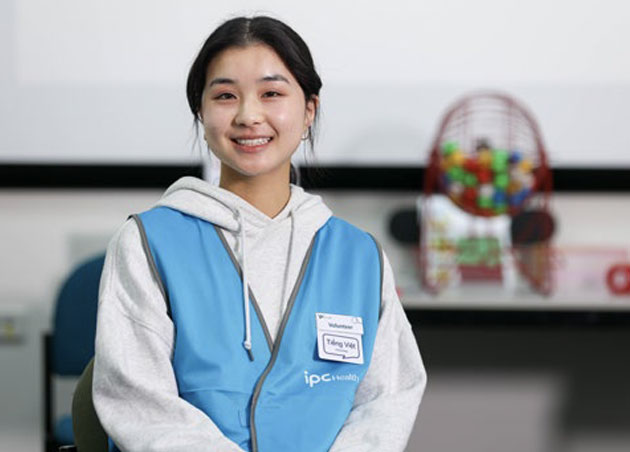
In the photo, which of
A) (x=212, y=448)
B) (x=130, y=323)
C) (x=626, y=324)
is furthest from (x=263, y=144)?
(x=626, y=324)

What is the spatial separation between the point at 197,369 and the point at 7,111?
169 cm

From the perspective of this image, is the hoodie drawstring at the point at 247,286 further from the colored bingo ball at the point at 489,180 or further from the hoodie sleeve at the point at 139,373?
the colored bingo ball at the point at 489,180

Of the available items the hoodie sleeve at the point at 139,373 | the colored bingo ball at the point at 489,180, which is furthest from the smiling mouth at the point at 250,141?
the colored bingo ball at the point at 489,180

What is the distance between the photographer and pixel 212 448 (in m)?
1.15

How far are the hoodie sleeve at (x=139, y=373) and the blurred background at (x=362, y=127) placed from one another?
138 cm

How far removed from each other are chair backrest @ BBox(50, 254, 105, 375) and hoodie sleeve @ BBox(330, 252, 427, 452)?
1128 millimetres

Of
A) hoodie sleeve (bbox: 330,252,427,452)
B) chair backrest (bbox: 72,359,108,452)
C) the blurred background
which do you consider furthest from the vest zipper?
the blurred background

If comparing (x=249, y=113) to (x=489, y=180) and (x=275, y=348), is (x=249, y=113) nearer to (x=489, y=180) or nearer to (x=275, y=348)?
(x=275, y=348)

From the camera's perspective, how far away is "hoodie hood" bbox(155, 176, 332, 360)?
1.30m

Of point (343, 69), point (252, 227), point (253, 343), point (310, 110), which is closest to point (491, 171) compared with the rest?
point (343, 69)

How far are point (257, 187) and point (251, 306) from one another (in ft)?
0.62

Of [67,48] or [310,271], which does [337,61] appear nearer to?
[67,48]

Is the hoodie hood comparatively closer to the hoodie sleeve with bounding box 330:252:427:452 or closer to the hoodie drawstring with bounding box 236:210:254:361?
the hoodie drawstring with bounding box 236:210:254:361

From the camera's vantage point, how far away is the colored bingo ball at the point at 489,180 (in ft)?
7.86
